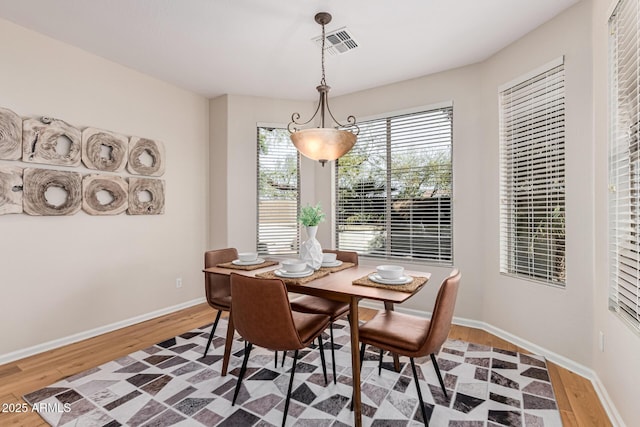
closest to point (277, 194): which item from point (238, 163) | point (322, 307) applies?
point (238, 163)

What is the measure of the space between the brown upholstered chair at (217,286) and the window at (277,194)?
1303 mm

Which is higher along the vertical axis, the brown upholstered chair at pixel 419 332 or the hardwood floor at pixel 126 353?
the brown upholstered chair at pixel 419 332

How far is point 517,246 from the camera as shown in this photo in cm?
303

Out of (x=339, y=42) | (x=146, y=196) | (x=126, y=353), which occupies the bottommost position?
(x=126, y=353)

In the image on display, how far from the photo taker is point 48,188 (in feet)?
9.41

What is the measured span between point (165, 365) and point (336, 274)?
1571 mm

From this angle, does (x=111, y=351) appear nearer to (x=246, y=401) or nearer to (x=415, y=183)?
(x=246, y=401)

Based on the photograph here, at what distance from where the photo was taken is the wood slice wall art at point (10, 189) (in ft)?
8.52

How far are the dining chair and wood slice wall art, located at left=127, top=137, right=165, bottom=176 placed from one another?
7.83 ft

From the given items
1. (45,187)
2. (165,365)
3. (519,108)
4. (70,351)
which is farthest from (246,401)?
(519,108)

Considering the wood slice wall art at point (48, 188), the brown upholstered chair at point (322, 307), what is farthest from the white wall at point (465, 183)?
the wood slice wall art at point (48, 188)

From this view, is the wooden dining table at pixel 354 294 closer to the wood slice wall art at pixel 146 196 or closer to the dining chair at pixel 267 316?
the dining chair at pixel 267 316

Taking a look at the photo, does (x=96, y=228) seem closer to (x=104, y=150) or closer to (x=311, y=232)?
(x=104, y=150)

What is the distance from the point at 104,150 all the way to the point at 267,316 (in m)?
2.73
